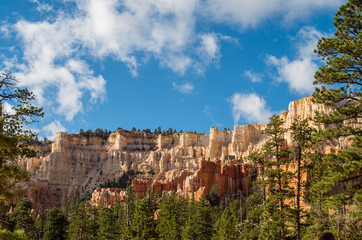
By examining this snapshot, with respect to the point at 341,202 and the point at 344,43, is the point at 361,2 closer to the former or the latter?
the point at 344,43

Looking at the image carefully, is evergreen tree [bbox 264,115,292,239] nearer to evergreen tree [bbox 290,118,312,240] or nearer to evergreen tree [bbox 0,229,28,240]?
evergreen tree [bbox 290,118,312,240]

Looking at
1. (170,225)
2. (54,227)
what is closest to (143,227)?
(170,225)

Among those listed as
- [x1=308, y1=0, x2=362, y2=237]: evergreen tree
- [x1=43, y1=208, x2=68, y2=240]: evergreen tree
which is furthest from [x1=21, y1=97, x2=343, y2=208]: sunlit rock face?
[x1=308, y1=0, x2=362, y2=237]: evergreen tree

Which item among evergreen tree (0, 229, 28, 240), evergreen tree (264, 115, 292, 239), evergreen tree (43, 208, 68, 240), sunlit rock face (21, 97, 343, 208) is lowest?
evergreen tree (43, 208, 68, 240)

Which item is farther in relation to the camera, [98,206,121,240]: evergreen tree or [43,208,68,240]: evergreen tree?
[43,208,68,240]: evergreen tree

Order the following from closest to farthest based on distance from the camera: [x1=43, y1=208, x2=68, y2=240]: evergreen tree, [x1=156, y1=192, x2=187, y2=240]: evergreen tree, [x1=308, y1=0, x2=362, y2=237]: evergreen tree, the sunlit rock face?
1. [x1=308, y1=0, x2=362, y2=237]: evergreen tree
2. [x1=156, y1=192, x2=187, y2=240]: evergreen tree
3. [x1=43, y1=208, x2=68, y2=240]: evergreen tree
4. the sunlit rock face

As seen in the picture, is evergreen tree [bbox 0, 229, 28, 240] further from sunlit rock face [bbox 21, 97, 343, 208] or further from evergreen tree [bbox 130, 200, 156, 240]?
sunlit rock face [bbox 21, 97, 343, 208]

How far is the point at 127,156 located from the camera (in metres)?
144

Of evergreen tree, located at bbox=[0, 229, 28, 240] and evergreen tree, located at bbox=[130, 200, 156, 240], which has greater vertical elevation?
evergreen tree, located at bbox=[0, 229, 28, 240]

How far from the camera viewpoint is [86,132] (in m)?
161

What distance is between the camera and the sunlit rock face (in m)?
122

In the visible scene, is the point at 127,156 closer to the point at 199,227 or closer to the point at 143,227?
the point at 199,227

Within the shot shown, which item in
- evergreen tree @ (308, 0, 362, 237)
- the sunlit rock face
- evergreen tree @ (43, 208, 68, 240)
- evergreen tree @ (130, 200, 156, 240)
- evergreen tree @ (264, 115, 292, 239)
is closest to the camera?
evergreen tree @ (308, 0, 362, 237)

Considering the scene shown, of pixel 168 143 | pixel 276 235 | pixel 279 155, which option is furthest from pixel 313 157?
pixel 168 143
